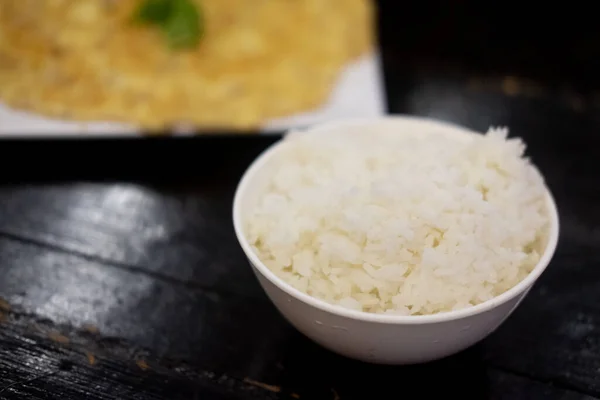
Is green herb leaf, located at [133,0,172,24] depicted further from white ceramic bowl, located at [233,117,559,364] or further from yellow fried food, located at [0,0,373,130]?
white ceramic bowl, located at [233,117,559,364]

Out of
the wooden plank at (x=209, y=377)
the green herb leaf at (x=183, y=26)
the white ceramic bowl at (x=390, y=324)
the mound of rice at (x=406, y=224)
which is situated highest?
the green herb leaf at (x=183, y=26)

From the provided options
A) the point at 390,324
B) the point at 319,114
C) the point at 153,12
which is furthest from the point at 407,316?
the point at 153,12

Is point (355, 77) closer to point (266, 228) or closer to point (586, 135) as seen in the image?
point (586, 135)

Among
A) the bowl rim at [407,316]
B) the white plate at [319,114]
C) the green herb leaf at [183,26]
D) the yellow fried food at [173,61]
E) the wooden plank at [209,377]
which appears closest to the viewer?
the bowl rim at [407,316]

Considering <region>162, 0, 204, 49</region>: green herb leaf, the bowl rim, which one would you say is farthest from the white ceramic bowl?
<region>162, 0, 204, 49</region>: green herb leaf

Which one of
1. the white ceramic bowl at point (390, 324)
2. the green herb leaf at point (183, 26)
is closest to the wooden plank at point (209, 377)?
the white ceramic bowl at point (390, 324)

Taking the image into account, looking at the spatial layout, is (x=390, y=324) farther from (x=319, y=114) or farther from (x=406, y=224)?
(x=319, y=114)

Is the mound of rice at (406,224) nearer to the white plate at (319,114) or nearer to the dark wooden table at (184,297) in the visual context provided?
the dark wooden table at (184,297)
